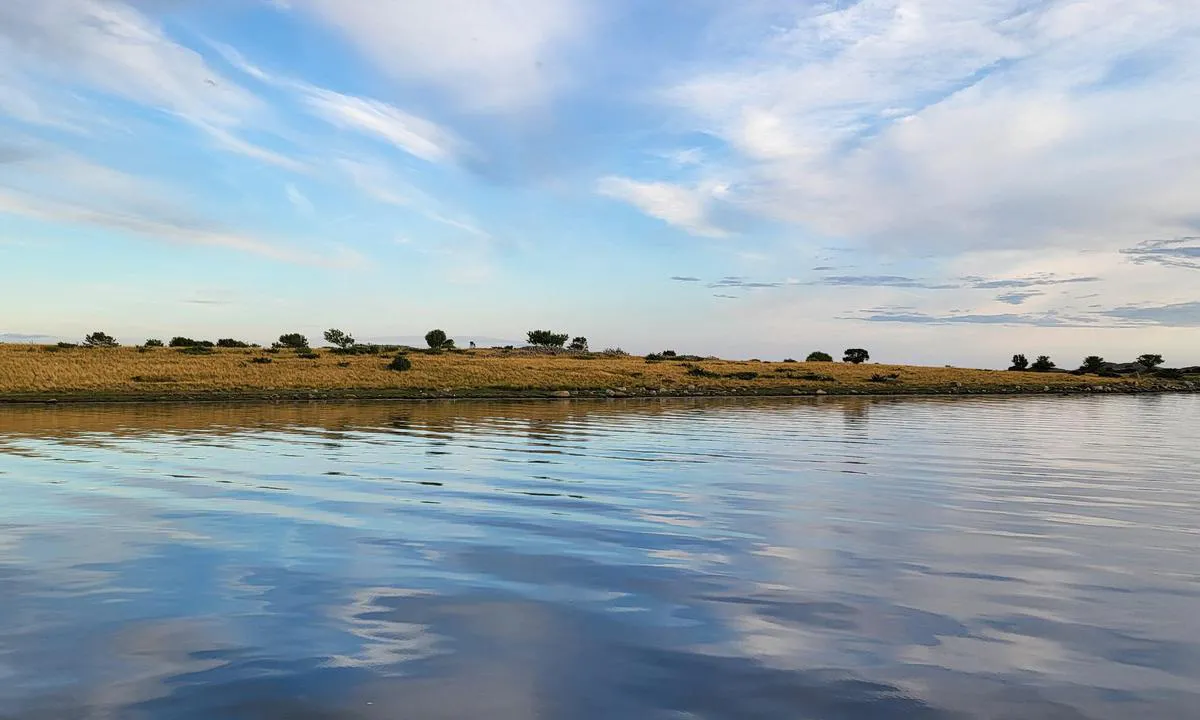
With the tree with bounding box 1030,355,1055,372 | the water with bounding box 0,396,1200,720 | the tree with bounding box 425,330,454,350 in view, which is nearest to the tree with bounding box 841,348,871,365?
the tree with bounding box 1030,355,1055,372

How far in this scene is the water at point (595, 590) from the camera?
577cm

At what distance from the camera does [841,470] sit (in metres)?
18.6

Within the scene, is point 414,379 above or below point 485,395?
above

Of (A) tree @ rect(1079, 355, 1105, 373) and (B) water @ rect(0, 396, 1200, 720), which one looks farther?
(A) tree @ rect(1079, 355, 1105, 373)

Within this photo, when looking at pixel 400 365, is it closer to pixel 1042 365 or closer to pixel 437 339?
pixel 437 339

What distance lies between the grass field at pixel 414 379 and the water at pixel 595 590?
123ft

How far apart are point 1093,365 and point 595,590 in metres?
127

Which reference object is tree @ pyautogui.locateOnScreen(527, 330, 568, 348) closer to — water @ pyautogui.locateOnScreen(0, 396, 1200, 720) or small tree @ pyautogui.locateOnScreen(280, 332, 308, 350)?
small tree @ pyautogui.locateOnScreen(280, 332, 308, 350)

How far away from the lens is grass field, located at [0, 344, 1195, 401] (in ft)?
176

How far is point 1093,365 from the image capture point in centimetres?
11412

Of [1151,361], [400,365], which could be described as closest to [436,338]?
[400,365]

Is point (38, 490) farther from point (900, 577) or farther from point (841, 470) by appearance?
point (841, 470)

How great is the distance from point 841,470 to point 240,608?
14.3 meters

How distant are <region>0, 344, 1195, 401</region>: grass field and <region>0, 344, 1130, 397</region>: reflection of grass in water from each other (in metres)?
0.08
